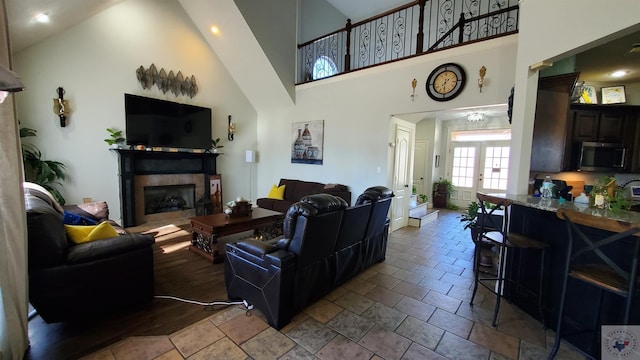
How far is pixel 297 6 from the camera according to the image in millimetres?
6027

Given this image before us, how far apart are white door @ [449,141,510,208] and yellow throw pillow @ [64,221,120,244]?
816cm

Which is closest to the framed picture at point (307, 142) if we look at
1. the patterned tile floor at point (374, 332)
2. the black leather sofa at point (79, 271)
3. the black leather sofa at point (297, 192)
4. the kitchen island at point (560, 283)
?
the black leather sofa at point (297, 192)

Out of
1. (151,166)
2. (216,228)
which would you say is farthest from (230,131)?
(216,228)

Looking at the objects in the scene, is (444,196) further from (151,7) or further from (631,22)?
(151,7)

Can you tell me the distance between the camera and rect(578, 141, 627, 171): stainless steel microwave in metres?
3.69

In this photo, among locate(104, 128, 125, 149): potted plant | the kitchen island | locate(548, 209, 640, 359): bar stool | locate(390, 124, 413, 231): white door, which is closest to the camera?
locate(548, 209, 640, 359): bar stool

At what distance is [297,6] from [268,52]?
61.1 inches

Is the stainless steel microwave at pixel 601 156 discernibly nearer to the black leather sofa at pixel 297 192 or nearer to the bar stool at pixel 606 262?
the bar stool at pixel 606 262

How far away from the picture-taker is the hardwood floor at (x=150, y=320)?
1.89 meters

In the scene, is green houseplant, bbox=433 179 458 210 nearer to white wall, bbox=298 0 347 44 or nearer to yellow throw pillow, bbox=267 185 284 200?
yellow throw pillow, bbox=267 185 284 200

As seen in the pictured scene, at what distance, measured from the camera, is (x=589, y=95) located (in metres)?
4.07

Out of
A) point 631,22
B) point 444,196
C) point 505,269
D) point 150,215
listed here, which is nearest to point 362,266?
point 505,269

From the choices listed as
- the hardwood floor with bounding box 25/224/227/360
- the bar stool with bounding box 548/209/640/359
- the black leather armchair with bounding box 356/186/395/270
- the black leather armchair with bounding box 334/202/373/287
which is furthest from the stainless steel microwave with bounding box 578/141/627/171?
the hardwood floor with bounding box 25/224/227/360

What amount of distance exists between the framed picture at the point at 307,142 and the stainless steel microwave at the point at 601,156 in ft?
14.1
